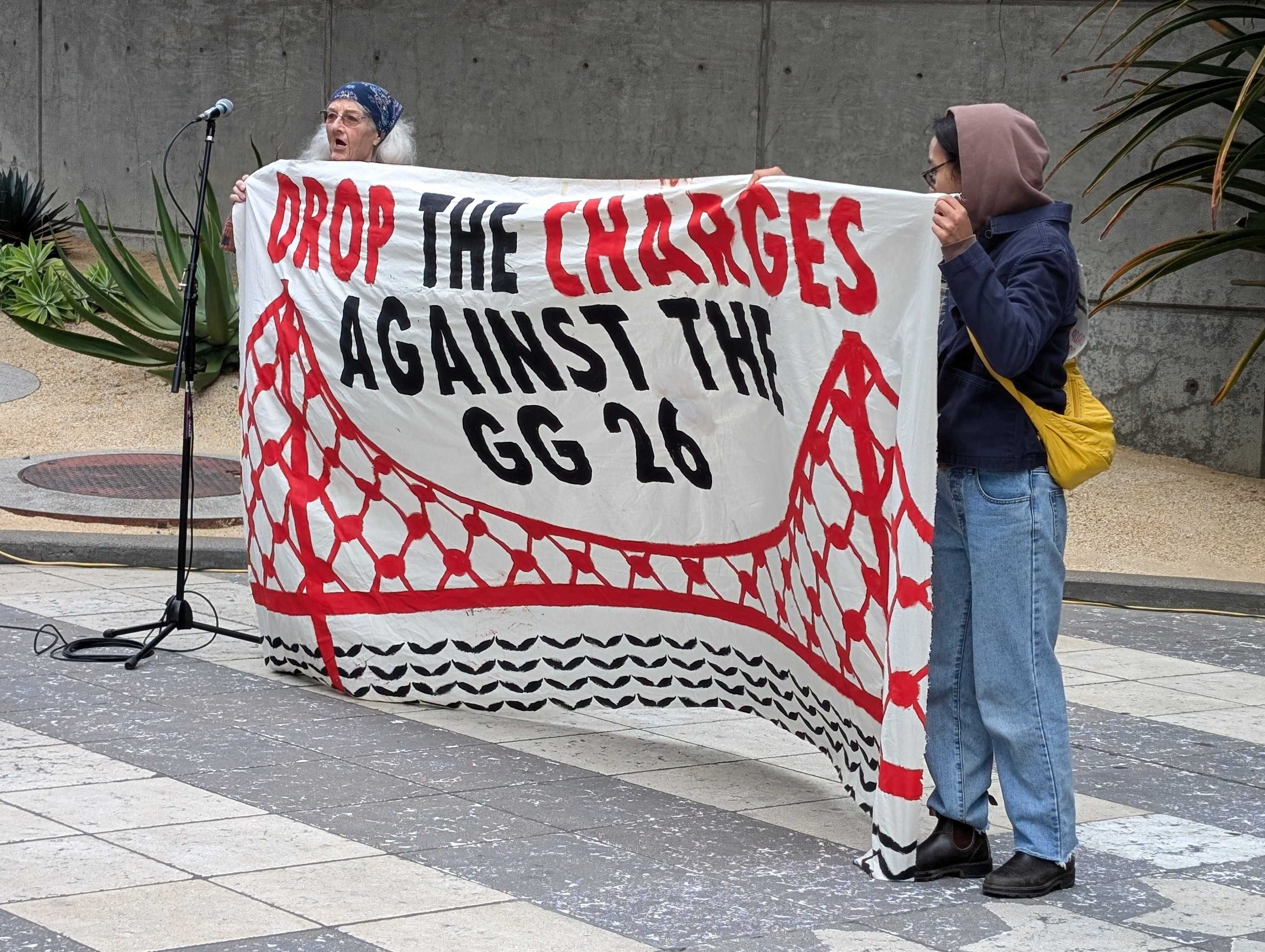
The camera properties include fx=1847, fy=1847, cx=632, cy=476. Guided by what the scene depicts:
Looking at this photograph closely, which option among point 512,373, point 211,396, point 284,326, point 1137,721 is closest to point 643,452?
point 512,373

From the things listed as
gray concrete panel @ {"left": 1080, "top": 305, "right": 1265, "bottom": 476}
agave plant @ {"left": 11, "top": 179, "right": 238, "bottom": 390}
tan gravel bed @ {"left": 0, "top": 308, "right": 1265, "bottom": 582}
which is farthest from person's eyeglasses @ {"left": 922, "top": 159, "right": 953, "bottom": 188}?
agave plant @ {"left": 11, "top": 179, "right": 238, "bottom": 390}

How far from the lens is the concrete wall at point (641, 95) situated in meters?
11.1

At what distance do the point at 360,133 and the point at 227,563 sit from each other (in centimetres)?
262

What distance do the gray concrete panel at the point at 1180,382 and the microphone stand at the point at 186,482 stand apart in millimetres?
6284

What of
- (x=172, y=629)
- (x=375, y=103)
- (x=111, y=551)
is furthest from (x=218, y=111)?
(x=111, y=551)

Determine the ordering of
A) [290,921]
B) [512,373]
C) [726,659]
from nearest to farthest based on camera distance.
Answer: [290,921] → [726,659] → [512,373]

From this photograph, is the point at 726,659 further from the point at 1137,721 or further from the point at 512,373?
the point at 1137,721

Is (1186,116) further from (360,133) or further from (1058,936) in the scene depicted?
(1058,936)

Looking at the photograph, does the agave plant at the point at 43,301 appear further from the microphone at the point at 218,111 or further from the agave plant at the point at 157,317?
the microphone at the point at 218,111

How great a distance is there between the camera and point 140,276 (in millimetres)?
11484

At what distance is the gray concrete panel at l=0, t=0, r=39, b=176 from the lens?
51.6ft

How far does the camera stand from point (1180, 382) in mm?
10961

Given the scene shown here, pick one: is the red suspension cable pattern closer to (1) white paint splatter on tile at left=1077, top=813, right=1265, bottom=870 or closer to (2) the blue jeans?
(2) the blue jeans

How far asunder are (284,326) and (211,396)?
525 cm
